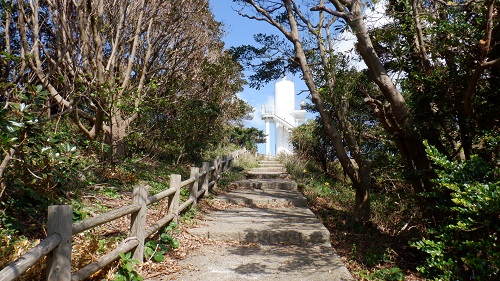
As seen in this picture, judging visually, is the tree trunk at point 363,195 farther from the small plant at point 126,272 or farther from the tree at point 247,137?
the tree at point 247,137

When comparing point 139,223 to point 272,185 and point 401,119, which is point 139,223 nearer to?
point 401,119

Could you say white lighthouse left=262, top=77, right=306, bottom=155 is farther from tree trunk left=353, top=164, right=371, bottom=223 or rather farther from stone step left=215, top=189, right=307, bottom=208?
tree trunk left=353, top=164, right=371, bottom=223

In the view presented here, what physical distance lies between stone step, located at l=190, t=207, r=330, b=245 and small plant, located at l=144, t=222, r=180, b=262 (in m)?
0.71

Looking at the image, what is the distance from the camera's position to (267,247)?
552cm

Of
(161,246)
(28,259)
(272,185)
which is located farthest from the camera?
(272,185)

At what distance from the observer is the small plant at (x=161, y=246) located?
4.45 m

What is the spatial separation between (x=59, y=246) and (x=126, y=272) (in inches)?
44.0

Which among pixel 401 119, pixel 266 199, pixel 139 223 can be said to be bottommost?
pixel 266 199

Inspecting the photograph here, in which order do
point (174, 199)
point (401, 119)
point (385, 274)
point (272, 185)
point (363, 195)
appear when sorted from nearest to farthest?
point (385, 274)
point (401, 119)
point (174, 199)
point (363, 195)
point (272, 185)

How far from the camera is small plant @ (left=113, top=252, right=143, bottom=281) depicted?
364 centimetres

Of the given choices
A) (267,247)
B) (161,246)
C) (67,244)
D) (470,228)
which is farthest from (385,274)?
(67,244)

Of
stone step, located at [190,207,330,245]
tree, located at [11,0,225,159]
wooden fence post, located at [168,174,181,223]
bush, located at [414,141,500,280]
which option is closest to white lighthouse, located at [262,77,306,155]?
tree, located at [11,0,225,159]

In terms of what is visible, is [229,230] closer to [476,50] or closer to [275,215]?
[275,215]

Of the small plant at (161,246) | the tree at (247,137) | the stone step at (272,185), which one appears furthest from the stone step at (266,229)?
the tree at (247,137)
